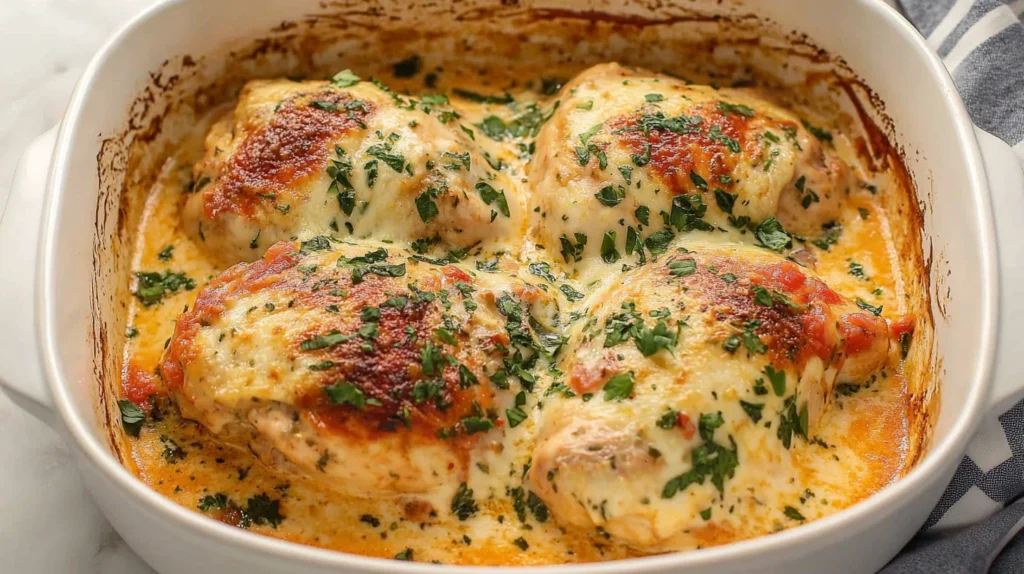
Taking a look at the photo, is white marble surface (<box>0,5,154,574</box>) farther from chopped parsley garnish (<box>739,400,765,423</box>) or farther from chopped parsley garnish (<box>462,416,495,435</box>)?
chopped parsley garnish (<box>739,400,765,423</box>)

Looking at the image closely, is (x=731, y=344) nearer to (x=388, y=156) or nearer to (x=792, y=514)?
(x=792, y=514)

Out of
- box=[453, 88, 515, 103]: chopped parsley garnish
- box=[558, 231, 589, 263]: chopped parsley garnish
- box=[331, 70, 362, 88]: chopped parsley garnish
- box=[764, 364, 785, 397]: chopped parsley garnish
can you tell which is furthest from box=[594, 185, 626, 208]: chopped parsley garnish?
box=[331, 70, 362, 88]: chopped parsley garnish

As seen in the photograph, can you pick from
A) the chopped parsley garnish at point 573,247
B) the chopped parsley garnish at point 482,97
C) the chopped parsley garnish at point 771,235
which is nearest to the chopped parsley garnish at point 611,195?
the chopped parsley garnish at point 573,247

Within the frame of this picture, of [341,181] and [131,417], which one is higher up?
[341,181]

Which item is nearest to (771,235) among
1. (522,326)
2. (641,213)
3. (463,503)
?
(641,213)

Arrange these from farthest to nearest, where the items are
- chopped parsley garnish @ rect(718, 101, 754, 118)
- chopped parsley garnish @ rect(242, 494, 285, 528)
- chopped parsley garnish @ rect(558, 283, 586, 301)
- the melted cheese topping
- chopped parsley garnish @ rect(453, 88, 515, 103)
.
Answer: chopped parsley garnish @ rect(453, 88, 515, 103)
chopped parsley garnish @ rect(718, 101, 754, 118)
chopped parsley garnish @ rect(558, 283, 586, 301)
chopped parsley garnish @ rect(242, 494, 285, 528)
the melted cheese topping

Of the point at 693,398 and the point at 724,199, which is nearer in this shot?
the point at 693,398
